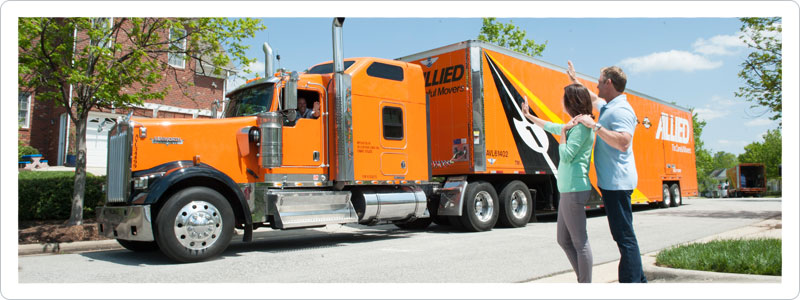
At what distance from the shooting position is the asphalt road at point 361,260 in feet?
18.9

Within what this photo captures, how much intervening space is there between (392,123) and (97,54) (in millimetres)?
4903

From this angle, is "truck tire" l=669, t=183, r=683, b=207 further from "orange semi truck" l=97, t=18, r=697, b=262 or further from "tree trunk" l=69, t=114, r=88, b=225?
"tree trunk" l=69, t=114, r=88, b=225

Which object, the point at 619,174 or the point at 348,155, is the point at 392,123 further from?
the point at 619,174

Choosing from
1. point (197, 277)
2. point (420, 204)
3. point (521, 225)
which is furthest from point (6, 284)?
point (521, 225)

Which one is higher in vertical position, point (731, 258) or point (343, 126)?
point (343, 126)

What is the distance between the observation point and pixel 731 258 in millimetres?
5375

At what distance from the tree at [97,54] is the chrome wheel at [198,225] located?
3392 mm

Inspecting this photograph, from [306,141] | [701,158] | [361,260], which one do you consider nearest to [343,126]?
[306,141]

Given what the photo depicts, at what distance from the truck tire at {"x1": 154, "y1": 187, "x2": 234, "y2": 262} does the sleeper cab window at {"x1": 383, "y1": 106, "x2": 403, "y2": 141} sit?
3.16 m

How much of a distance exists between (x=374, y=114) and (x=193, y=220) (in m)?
3.50

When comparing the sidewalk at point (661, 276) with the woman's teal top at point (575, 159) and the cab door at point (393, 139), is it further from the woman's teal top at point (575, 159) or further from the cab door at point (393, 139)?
the cab door at point (393, 139)

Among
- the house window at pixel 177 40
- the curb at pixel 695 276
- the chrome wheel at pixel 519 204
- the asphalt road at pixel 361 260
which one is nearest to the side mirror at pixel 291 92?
the asphalt road at pixel 361 260

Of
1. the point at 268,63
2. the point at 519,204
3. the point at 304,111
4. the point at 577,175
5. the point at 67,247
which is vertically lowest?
the point at 67,247

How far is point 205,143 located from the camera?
736cm
